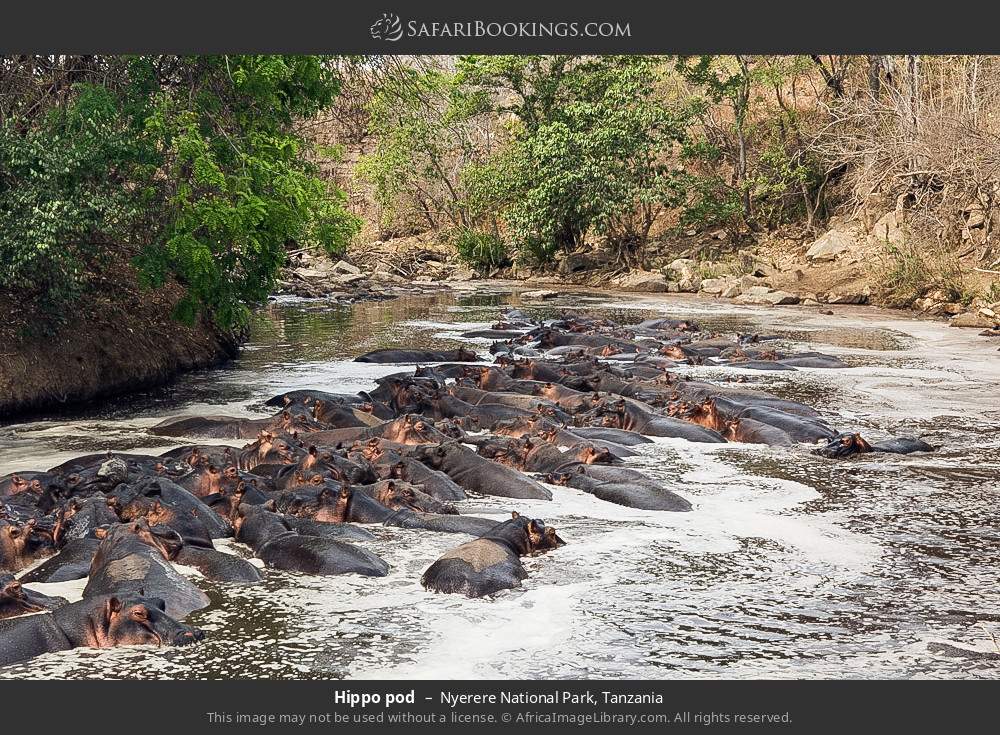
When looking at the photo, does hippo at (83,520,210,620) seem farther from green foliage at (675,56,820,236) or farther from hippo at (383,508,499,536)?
green foliage at (675,56,820,236)

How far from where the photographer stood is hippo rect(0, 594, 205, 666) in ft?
21.7

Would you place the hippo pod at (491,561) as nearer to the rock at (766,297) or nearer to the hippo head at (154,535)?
the hippo head at (154,535)

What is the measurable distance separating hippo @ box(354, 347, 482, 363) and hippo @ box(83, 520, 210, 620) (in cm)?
1208

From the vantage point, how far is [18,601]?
23.1 ft

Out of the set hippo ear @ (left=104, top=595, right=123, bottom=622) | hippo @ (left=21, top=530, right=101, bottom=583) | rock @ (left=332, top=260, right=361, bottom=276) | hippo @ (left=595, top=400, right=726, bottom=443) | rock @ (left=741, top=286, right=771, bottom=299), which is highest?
rock @ (left=332, top=260, right=361, bottom=276)

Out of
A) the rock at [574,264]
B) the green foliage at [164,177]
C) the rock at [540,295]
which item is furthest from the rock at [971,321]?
the rock at [574,264]

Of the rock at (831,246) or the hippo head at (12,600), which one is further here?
the rock at (831,246)

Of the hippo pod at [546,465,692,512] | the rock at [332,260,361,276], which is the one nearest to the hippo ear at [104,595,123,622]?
the hippo pod at [546,465,692,512]

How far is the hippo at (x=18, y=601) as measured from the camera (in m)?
6.97

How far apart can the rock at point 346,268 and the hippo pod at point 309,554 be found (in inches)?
1434

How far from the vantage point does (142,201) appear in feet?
47.2

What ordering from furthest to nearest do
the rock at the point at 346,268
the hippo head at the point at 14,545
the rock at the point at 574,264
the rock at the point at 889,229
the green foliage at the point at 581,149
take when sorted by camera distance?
the rock at the point at 346,268, the rock at the point at 574,264, the green foliage at the point at 581,149, the rock at the point at 889,229, the hippo head at the point at 14,545

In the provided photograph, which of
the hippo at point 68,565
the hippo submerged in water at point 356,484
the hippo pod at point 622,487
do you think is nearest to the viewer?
the hippo submerged in water at point 356,484

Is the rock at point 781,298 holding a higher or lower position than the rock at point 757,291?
lower
